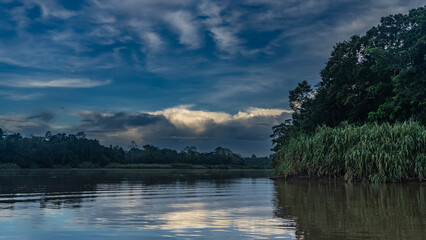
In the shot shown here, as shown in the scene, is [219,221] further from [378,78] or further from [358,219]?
[378,78]

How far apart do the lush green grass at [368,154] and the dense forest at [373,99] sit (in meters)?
0.05

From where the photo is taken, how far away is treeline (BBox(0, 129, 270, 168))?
95012mm

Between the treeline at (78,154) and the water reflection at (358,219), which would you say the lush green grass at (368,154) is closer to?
the water reflection at (358,219)

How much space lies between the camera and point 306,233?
6.64 metres

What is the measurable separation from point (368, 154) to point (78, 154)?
100906 millimetres

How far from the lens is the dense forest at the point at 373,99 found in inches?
839

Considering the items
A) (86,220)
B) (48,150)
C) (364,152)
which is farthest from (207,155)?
(86,220)

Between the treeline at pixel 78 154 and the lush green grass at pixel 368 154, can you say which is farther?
the treeline at pixel 78 154

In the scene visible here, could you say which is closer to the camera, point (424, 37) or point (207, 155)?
point (424, 37)

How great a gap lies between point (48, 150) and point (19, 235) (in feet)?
342

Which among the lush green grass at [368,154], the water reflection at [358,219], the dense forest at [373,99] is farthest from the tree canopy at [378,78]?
the water reflection at [358,219]

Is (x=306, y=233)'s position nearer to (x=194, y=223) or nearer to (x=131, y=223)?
(x=194, y=223)

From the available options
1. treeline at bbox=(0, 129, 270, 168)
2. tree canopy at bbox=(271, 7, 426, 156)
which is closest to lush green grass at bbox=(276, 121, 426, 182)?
tree canopy at bbox=(271, 7, 426, 156)

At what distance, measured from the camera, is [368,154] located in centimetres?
2128
